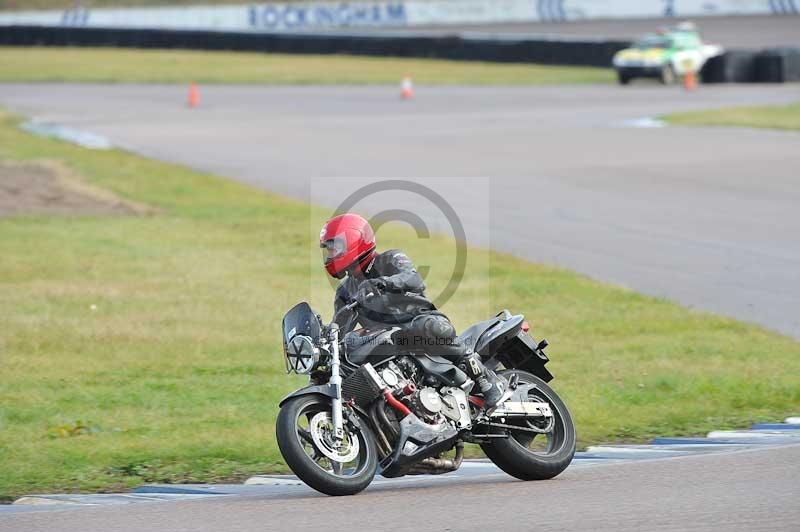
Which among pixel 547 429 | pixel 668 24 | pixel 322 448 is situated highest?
pixel 668 24

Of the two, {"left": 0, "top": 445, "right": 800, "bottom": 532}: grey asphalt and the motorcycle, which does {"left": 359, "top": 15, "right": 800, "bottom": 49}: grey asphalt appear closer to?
the motorcycle

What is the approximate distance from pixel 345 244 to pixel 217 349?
444cm

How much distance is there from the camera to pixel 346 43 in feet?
178

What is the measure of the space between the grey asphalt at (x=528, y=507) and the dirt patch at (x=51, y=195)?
43.8ft

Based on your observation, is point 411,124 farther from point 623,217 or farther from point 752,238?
point 752,238

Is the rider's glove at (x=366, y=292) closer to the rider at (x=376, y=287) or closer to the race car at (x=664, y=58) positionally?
the rider at (x=376, y=287)

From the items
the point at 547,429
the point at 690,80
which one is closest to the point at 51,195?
the point at 547,429

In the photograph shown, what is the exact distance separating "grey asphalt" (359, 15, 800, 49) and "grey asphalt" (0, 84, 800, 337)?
43.8 feet

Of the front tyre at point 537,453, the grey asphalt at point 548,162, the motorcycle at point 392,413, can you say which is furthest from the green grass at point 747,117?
the motorcycle at point 392,413

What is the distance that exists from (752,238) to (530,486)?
9.49 metres

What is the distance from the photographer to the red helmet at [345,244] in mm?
6730

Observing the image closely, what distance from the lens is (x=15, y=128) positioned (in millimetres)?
31219

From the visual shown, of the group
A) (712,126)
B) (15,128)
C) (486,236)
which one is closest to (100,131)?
(15,128)

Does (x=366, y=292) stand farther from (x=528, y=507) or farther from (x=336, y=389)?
(x=528, y=507)
